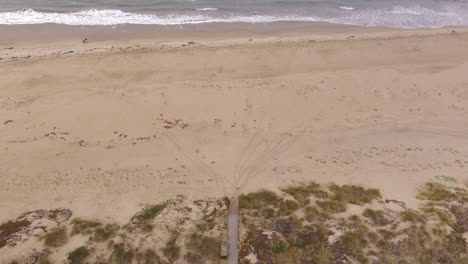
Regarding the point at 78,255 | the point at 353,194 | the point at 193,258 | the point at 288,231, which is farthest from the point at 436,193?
the point at 78,255

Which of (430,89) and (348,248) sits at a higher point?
(430,89)

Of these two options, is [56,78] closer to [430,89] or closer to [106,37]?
[106,37]

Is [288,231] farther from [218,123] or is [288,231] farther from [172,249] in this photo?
[218,123]

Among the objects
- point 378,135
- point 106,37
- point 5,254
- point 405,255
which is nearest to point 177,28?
point 106,37

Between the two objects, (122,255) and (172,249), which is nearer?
(122,255)

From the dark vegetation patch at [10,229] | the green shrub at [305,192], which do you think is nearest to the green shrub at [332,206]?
the green shrub at [305,192]

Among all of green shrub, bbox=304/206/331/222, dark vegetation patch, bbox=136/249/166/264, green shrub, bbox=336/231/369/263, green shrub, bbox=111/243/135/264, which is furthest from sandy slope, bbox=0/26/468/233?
green shrub, bbox=336/231/369/263
